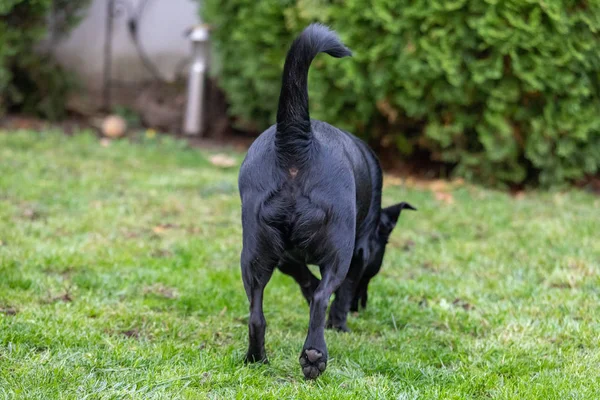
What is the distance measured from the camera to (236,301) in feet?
14.5

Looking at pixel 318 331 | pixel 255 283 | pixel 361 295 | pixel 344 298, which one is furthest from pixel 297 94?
pixel 361 295

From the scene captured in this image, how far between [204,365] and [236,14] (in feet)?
22.7

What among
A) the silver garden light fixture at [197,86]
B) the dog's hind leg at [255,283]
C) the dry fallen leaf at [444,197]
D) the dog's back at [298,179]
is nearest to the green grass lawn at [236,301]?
the dry fallen leaf at [444,197]

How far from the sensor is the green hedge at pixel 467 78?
23.6 feet

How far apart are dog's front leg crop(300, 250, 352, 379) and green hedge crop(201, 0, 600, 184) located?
183 inches

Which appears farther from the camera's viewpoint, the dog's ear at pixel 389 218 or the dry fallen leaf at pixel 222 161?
the dry fallen leaf at pixel 222 161

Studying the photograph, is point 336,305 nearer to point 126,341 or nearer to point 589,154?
point 126,341

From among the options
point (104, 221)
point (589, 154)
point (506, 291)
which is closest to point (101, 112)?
point (104, 221)

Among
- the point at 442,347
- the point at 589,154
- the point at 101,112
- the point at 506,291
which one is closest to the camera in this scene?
the point at 442,347

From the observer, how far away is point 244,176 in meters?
3.33

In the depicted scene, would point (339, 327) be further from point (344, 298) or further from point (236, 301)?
point (236, 301)

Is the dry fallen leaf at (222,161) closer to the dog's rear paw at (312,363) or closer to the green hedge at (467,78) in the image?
the green hedge at (467,78)

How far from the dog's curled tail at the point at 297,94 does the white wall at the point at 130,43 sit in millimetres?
7686

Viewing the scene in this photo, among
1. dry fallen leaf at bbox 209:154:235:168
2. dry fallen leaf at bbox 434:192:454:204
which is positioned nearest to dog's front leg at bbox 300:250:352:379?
dry fallen leaf at bbox 434:192:454:204
